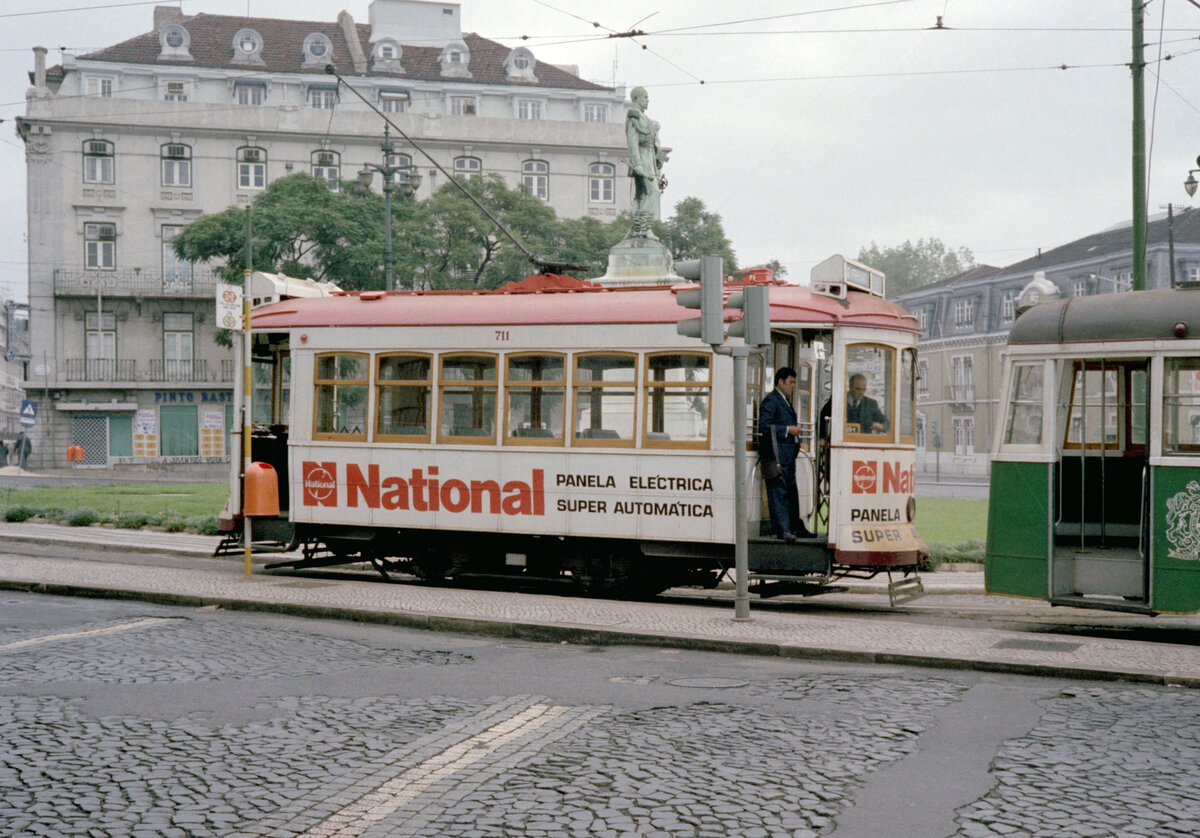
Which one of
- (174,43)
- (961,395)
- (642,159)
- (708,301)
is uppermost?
(174,43)

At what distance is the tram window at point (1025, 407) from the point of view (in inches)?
443

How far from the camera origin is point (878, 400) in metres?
12.5

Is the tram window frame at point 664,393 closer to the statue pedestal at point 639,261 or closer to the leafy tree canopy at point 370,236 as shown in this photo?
the statue pedestal at point 639,261

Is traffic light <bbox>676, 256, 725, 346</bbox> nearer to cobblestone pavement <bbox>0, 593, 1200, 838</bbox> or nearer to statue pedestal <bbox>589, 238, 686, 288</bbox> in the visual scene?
cobblestone pavement <bbox>0, 593, 1200, 838</bbox>

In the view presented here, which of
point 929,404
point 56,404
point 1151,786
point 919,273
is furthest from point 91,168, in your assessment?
point 919,273

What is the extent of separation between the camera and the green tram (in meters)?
10.5

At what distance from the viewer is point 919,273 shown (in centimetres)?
11300

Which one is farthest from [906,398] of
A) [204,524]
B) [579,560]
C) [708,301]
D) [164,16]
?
[164,16]

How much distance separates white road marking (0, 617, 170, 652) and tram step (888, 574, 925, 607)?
6.32 meters

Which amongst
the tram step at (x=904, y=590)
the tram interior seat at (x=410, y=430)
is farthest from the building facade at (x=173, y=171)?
the tram step at (x=904, y=590)

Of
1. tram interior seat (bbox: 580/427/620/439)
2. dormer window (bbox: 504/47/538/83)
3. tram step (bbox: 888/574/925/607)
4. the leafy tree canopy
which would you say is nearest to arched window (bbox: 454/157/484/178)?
the leafy tree canopy

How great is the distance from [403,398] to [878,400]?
498 cm

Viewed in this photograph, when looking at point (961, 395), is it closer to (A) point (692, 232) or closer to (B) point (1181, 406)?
(A) point (692, 232)

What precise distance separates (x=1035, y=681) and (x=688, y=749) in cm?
322
